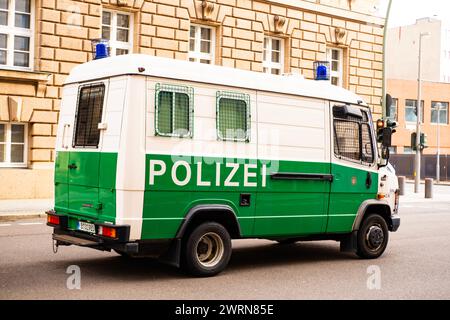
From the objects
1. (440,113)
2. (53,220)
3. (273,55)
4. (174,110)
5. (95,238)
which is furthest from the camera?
Result: (440,113)

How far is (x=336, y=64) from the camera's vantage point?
28.8m

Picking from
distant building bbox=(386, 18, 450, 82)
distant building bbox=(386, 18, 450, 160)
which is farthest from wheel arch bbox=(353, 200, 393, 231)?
distant building bbox=(386, 18, 450, 82)

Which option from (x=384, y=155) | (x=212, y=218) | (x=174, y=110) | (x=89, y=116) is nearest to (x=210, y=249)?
(x=212, y=218)

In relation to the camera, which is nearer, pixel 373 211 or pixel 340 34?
pixel 373 211

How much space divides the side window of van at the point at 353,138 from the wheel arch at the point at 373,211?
0.64 metres

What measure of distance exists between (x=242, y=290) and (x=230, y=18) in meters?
17.9

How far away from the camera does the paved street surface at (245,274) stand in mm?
7371

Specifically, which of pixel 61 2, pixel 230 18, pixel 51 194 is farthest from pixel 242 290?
pixel 230 18

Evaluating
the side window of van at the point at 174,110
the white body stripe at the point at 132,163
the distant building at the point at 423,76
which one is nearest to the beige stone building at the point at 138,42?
the side window of van at the point at 174,110

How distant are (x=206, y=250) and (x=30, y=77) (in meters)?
12.4

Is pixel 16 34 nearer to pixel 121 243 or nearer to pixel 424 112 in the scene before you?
pixel 121 243

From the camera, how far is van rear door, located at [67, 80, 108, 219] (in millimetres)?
8055

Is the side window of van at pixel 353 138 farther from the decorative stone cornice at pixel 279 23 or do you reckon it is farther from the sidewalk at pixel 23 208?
the decorative stone cornice at pixel 279 23
